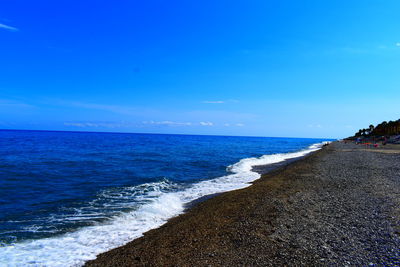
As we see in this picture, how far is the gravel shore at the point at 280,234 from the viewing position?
6211mm

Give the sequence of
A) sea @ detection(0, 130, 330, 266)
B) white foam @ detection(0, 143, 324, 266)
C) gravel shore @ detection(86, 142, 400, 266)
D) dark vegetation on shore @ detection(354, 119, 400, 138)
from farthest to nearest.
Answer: dark vegetation on shore @ detection(354, 119, 400, 138) → sea @ detection(0, 130, 330, 266) → white foam @ detection(0, 143, 324, 266) → gravel shore @ detection(86, 142, 400, 266)

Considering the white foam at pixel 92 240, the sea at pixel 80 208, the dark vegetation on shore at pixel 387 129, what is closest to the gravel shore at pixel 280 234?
the white foam at pixel 92 240

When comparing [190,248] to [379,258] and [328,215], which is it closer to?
[379,258]

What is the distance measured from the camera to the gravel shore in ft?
20.4

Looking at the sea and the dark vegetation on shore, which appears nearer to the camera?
the sea

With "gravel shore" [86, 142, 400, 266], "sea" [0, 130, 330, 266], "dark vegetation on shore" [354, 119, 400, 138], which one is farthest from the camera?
"dark vegetation on shore" [354, 119, 400, 138]

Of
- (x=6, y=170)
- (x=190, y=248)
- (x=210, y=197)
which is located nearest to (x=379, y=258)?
(x=190, y=248)

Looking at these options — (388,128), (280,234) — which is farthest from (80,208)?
(388,128)

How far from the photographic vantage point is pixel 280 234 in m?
7.62

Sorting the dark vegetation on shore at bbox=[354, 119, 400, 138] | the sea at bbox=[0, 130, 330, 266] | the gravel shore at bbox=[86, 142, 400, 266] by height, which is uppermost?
the dark vegetation on shore at bbox=[354, 119, 400, 138]

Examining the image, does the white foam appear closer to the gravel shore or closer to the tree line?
the gravel shore

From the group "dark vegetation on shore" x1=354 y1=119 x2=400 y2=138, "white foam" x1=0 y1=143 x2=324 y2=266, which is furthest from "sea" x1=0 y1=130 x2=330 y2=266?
"dark vegetation on shore" x1=354 y1=119 x2=400 y2=138

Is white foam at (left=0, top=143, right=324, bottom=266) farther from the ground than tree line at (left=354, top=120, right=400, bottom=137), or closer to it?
closer to it

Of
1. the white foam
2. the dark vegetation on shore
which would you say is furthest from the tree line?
the white foam
